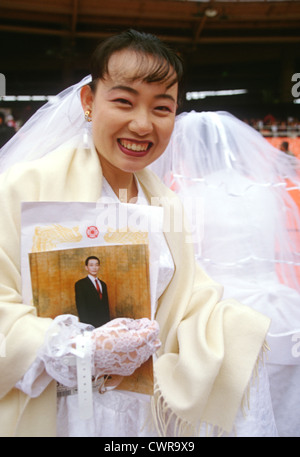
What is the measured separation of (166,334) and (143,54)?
27.3 inches

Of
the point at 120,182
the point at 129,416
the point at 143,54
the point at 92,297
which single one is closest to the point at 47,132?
the point at 120,182

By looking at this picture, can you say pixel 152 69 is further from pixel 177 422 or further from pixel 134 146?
pixel 177 422

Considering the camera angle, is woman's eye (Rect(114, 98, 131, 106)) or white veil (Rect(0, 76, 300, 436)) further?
white veil (Rect(0, 76, 300, 436))

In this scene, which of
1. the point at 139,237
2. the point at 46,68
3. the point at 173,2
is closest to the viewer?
the point at 139,237

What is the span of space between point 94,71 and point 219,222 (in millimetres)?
983

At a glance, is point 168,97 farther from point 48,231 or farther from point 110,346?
point 110,346

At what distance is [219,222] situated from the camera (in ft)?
5.91

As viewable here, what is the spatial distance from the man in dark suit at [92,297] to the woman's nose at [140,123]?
13.0 inches

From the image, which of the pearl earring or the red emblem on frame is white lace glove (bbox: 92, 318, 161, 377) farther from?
the pearl earring

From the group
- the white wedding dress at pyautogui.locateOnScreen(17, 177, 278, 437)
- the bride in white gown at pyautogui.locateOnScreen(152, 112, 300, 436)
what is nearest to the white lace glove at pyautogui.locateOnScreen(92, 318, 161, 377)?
the white wedding dress at pyautogui.locateOnScreen(17, 177, 278, 437)

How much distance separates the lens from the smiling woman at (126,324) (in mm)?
783

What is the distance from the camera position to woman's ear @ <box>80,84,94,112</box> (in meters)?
1.04

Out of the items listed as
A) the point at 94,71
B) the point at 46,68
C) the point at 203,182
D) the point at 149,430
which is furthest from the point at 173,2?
the point at 149,430

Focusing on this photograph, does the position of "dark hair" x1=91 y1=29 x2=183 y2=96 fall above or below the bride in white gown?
above
